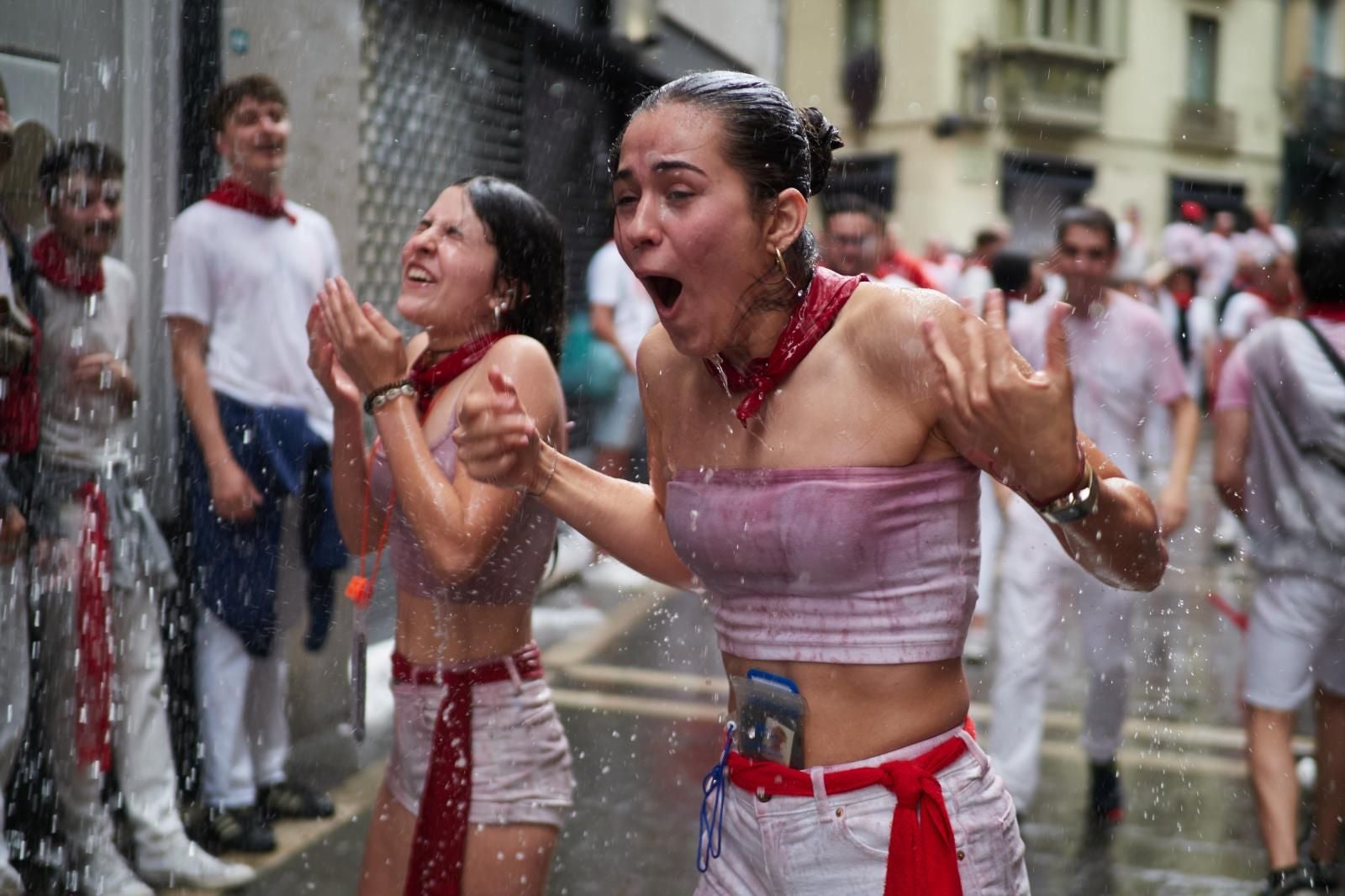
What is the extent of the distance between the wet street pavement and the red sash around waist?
2239 millimetres

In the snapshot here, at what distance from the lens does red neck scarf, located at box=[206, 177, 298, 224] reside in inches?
159

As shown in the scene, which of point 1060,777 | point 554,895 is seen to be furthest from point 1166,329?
point 554,895

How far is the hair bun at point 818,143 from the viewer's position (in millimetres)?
1996

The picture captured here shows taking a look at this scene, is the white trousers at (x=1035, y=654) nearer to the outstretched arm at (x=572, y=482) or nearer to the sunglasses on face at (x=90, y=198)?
the outstretched arm at (x=572, y=482)

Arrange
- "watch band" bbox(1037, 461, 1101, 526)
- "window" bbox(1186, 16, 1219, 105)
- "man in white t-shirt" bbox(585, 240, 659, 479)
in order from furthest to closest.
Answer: "window" bbox(1186, 16, 1219, 105)
"man in white t-shirt" bbox(585, 240, 659, 479)
"watch band" bbox(1037, 461, 1101, 526)

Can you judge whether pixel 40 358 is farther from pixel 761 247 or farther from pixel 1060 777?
pixel 1060 777

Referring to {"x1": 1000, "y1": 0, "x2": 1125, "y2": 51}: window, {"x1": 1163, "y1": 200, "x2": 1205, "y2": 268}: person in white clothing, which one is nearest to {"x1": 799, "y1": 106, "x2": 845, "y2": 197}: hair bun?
{"x1": 1000, "y1": 0, "x2": 1125, "y2": 51}: window

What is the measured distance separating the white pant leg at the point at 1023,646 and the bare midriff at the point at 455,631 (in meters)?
2.30

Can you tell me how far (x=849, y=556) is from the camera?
189 cm

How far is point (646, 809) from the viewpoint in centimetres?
459

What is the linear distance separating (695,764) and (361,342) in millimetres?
2864

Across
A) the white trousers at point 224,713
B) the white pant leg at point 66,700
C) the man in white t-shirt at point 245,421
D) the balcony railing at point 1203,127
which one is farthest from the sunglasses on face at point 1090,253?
the balcony railing at point 1203,127

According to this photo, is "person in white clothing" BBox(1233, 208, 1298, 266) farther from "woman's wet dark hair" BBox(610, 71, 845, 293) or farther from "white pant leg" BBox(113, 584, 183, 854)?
"woman's wet dark hair" BBox(610, 71, 845, 293)

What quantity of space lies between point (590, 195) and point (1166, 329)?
5.58m
